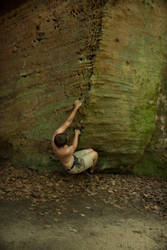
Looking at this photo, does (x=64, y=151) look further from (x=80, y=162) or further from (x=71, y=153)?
(x=80, y=162)

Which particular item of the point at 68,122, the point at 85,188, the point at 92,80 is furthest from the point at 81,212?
the point at 92,80

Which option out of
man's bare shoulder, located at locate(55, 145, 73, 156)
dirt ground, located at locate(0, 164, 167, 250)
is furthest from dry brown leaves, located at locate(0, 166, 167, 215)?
man's bare shoulder, located at locate(55, 145, 73, 156)

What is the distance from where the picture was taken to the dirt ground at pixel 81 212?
313cm

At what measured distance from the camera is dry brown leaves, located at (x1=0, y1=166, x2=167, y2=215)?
14.5 ft

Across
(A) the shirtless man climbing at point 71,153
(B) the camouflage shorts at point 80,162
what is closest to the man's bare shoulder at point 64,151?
(A) the shirtless man climbing at point 71,153

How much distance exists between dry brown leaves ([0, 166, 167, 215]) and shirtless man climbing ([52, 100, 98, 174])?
0.38m

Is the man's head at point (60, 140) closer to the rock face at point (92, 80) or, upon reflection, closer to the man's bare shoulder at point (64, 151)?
the man's bare shoulder at point (64, 151)

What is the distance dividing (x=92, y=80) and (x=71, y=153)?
1.54m

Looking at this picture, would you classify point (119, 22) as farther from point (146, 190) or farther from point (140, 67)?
point (146, 190)

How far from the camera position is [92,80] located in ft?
16.1

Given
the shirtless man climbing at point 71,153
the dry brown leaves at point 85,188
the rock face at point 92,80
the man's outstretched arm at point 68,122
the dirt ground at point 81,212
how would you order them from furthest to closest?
the rock face at point 92,80
the man's outstretched arm at point 68,122
the shirtless man climbing at point 71,153
the dry brown leaves at point 85,188
the dirt ground at point 81,212

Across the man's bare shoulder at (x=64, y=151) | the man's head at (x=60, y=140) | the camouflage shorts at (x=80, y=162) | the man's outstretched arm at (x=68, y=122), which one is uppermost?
the man's outstretched arm at (x=68, y=122)

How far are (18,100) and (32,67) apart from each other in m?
0.90

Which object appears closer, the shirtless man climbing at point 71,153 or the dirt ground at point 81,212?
the dirt ground at point 81,212
